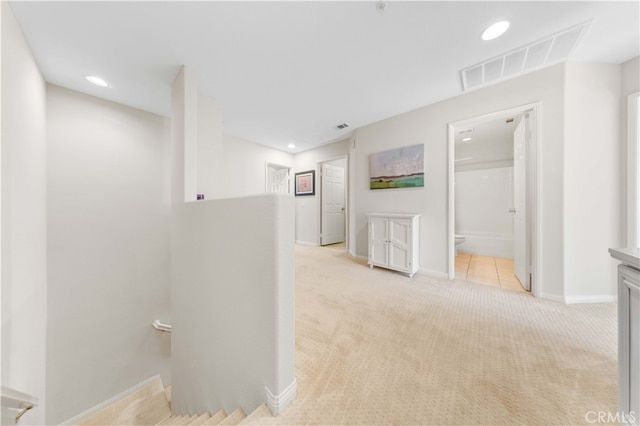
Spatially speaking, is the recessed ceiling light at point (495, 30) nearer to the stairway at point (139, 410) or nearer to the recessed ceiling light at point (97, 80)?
the recessed ceiling light at point (97, 80)

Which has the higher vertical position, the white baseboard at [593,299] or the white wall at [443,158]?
the white wall at [443,158]

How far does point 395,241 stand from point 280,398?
2.36 meters

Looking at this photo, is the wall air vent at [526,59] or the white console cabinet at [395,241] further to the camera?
the white console cabinet at [395,241]

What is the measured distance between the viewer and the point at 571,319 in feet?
5.72

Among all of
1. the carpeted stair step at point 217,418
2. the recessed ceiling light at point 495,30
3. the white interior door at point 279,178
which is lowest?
the carpeted stair step at point 217,418

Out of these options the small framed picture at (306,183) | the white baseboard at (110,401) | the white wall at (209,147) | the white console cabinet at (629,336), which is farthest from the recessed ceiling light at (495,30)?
the white baseboard at (110,401)

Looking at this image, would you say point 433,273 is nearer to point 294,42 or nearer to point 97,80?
point 294,42

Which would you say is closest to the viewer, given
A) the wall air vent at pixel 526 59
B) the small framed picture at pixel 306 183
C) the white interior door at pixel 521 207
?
the wall air vent at pixel 526 59

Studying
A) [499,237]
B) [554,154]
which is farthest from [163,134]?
[499,237]

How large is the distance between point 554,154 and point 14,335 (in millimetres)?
4821

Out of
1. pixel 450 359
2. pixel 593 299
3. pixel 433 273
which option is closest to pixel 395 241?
pixel 433 273

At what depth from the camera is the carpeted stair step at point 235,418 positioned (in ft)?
3.63

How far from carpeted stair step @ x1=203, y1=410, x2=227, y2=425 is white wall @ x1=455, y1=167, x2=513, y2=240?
5134 mm

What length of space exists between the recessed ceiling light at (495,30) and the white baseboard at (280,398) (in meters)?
2.78
